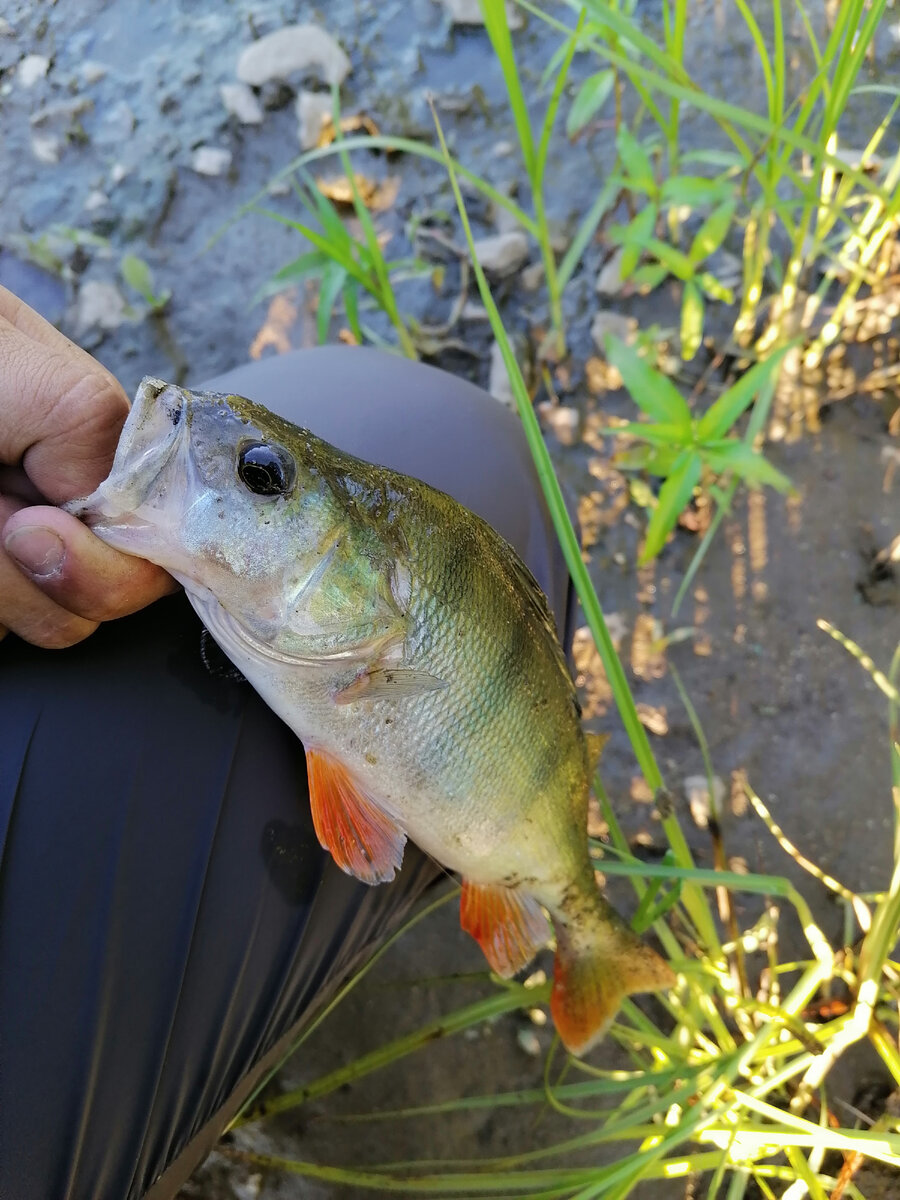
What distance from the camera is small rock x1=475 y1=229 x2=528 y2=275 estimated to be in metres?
2.11

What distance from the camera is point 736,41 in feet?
7.43

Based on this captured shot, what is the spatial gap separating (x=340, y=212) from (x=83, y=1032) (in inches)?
82.6

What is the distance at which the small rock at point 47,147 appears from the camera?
7.48ft

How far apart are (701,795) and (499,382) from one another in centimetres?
109

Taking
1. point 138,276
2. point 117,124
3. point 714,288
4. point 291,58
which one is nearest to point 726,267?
point 714,288

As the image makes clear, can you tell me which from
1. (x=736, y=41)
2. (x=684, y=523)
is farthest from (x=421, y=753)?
(x=736, y=41)

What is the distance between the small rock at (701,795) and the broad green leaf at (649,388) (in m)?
0.77

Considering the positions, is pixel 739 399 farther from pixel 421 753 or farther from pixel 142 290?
pixel 142 290

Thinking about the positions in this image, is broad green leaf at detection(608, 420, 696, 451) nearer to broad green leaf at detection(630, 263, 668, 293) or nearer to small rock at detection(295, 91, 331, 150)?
broad green leaf at detection(630, 263, 668, 293)

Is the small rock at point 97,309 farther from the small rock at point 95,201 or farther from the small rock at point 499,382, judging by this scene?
the small rock at point 499,382

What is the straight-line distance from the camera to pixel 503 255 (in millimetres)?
2111

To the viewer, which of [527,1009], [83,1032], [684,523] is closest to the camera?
[83,1032]

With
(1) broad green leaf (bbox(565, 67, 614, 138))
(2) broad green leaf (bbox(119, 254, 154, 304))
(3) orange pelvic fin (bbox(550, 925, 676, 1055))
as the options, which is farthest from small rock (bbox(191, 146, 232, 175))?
(3) orange pelvic fin (bbox(550, 925, 676, 1055))

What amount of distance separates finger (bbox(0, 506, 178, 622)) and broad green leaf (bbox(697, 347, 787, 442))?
40.7 inches
